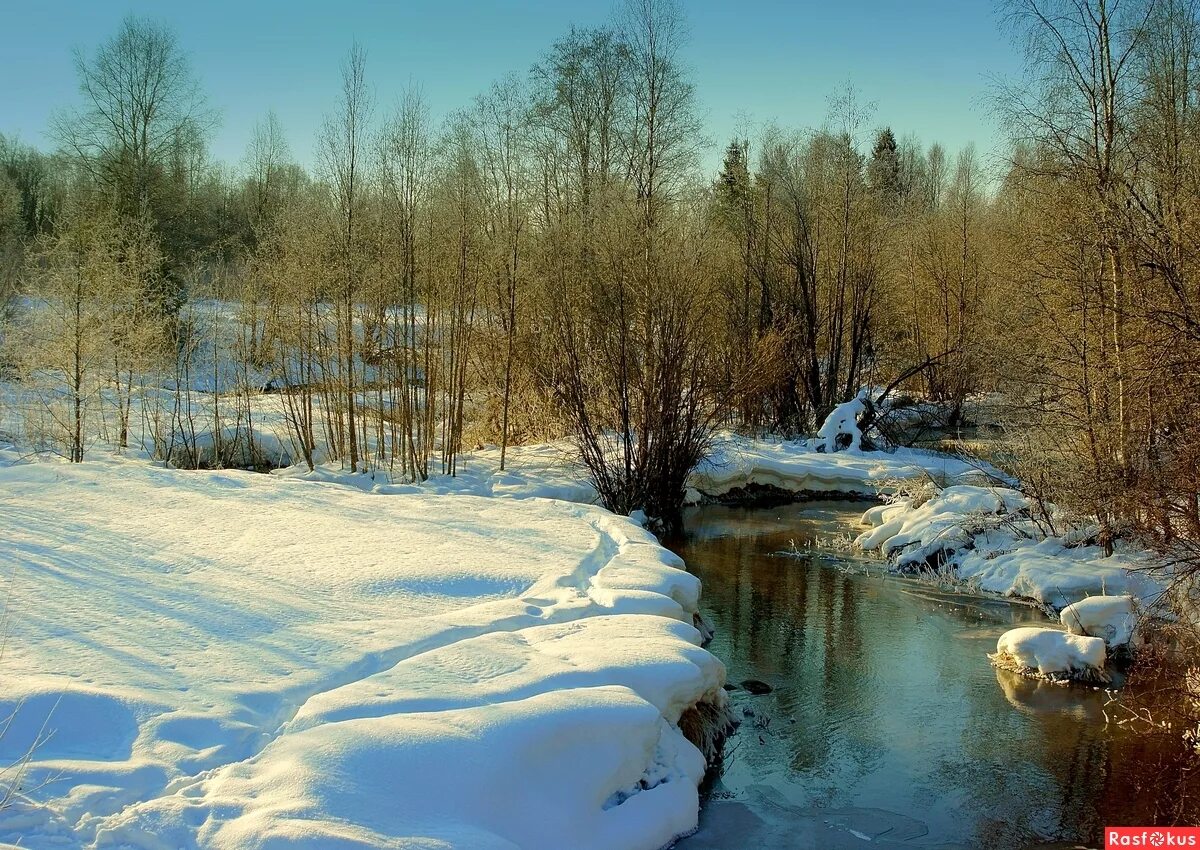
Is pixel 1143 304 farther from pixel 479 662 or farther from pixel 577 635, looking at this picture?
pixel 479 662

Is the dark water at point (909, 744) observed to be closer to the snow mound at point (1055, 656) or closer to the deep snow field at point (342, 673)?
the snow mound at point (1055, 656)

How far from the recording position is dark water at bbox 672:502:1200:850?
591cm

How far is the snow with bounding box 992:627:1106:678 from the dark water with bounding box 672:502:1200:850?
0.23 metres

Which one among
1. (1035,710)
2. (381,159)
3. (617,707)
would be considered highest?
(381,159)

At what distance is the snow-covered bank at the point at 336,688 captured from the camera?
441 cm

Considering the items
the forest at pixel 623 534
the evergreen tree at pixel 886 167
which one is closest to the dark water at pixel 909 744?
the forest at pixel 623 534

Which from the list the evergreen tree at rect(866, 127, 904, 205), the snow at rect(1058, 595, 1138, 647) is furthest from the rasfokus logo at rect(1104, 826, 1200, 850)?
the evergreen tree at rect(866, 127, 904, 205)

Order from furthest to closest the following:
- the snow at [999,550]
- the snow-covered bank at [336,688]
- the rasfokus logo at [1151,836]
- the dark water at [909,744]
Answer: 1. the snow at [999,550]
2. the dark water at [909,744]
3. the rasfokus logo at [1151,836]
4. the snow-covered bank at [336,688]

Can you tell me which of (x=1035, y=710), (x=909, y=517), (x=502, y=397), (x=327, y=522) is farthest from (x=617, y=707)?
(x=502, y=397)

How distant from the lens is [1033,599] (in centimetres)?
1097

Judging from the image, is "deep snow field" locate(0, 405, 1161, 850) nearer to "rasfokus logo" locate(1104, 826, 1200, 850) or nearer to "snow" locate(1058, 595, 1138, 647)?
"snow" locate(1058, 595, 1138, 647)

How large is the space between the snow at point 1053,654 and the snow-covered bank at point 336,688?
3.29 m

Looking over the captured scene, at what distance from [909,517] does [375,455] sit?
9.84 meters

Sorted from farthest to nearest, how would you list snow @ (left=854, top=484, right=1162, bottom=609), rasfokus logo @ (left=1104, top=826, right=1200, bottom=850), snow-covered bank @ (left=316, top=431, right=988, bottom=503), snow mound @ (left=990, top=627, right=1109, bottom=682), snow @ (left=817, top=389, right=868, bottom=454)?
1. snow @ (left=817, top=389, right=868, bottom=454)
2. snow-covered bank @ (left=316, top=431, right=988, bottom=503)
3. snow @ (left=854, top=484, right=1162, bottom=609)
4. snow mound @ (left=990, top=627, right=1109, bottom=682)
5. rasfokus logo @ (left=1104, top=826, right=1200, bottom=850)
